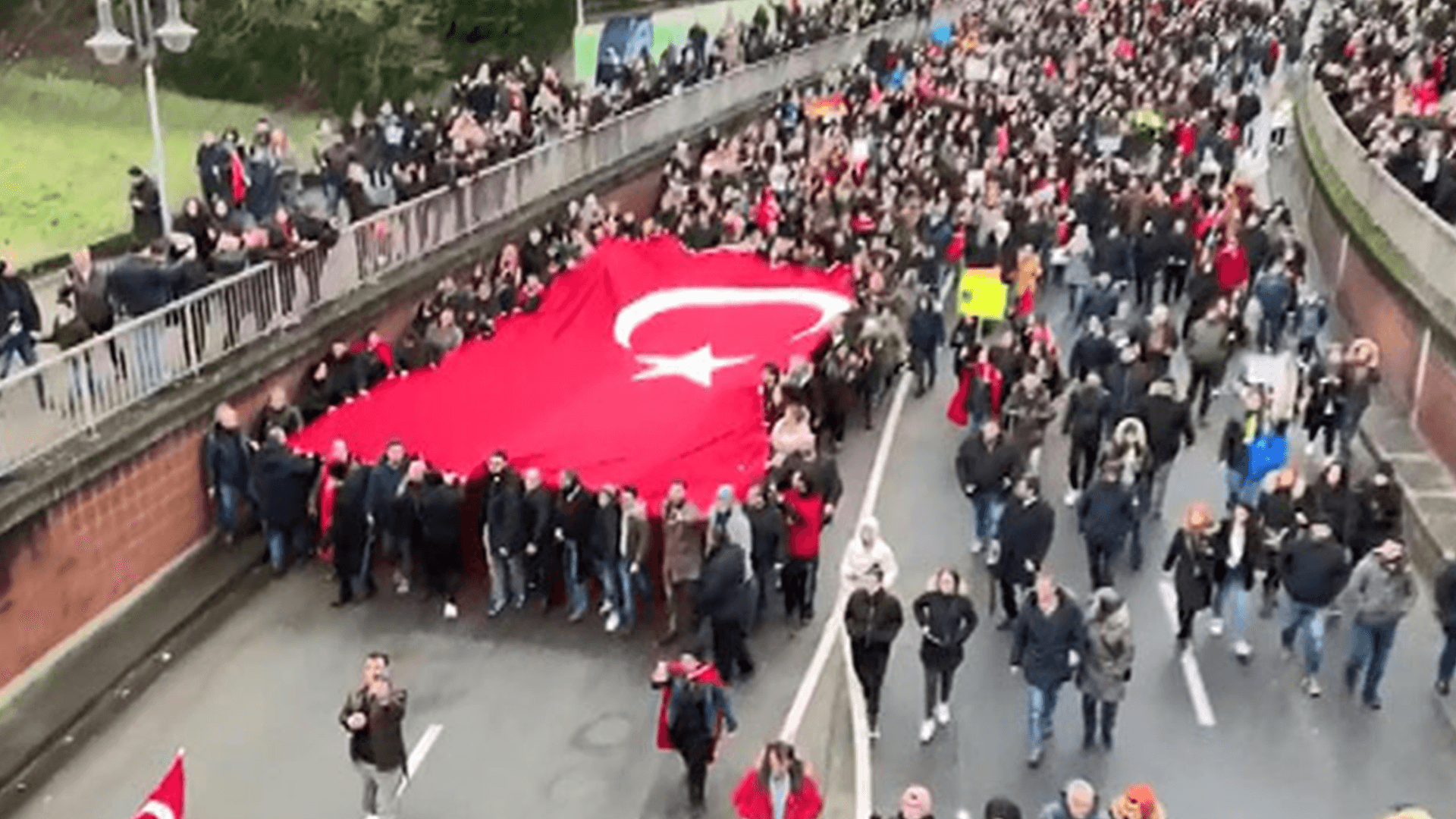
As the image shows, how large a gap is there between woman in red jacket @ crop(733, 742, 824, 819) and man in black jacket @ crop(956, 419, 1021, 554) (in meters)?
5.02

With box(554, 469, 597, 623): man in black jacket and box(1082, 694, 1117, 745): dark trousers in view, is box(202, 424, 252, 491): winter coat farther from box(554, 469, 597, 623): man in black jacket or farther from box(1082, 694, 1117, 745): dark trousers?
box(1082, 694, 1117, 745): dark trousers

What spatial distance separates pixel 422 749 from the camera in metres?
12.3

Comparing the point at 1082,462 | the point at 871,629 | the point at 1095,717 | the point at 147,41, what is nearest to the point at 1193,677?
the point at 1095,717

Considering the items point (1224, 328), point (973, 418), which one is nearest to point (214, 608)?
point (973, 418)

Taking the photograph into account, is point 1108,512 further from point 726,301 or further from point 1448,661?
point 726,301

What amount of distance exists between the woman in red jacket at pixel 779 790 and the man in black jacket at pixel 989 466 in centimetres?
502

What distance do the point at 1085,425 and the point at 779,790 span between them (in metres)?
7.11

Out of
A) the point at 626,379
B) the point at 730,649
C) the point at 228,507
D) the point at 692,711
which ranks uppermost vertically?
the point at 692,711

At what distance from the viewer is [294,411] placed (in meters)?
15.4

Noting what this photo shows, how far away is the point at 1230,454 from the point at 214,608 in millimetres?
9134

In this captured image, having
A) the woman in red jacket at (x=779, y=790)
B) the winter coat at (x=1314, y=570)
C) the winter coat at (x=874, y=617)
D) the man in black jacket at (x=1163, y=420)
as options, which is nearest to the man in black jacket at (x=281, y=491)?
the winter coat at (x=874, y=617)

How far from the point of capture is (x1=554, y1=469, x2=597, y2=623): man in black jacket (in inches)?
540

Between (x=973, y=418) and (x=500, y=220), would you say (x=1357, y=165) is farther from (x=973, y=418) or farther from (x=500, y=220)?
(x=500, y=220)

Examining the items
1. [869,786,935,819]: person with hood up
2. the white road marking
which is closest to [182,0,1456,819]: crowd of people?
[869,786,935,819]: person with hood up
